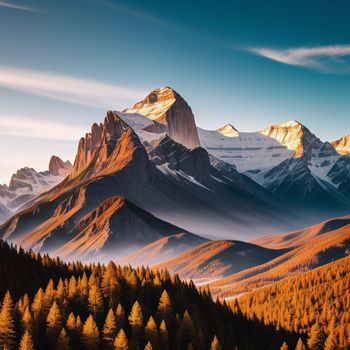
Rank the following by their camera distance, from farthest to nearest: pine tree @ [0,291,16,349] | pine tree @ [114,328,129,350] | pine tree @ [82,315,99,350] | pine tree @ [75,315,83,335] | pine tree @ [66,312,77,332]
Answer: pine tree @ [75,315,83,335]
pine tree @ [66,312,77,332]
pine tree @ [82,315,99,350]
pine tree @ [114,328,129,350]
pine tree @ [0,291,16,349]

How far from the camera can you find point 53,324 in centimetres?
19350

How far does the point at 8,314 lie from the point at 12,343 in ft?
27.0

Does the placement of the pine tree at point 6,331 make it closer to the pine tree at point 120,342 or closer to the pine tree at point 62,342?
the pine tree at point 62,342

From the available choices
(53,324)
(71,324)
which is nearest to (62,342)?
(53,324)

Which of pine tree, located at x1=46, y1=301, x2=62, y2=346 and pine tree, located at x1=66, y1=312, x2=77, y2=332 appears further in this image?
pine tree, located at x1=66, y1=312, x2=77, y2=332

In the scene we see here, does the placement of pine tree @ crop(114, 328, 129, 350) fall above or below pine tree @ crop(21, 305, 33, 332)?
below

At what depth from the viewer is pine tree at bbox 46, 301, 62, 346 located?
192125mm

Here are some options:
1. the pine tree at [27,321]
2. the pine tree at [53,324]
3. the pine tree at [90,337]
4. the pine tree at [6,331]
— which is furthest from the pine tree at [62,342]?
the pine tree at [6,331]

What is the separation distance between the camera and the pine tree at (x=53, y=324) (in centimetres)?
19212

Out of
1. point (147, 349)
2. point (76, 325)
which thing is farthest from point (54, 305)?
point (147, 349)

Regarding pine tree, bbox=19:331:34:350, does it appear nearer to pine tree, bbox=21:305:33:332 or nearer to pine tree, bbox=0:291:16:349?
pine tree, bbox=0:291:16:349

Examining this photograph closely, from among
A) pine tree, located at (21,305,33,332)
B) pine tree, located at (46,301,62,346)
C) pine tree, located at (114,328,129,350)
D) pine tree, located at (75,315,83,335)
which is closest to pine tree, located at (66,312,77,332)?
pine tree, located at (75,315,83,335)

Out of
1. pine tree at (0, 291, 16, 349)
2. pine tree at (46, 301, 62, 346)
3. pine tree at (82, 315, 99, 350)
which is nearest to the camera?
pine tree at (0, 291, 16, 349)

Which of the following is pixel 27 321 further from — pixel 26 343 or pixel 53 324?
pixel 26 343
